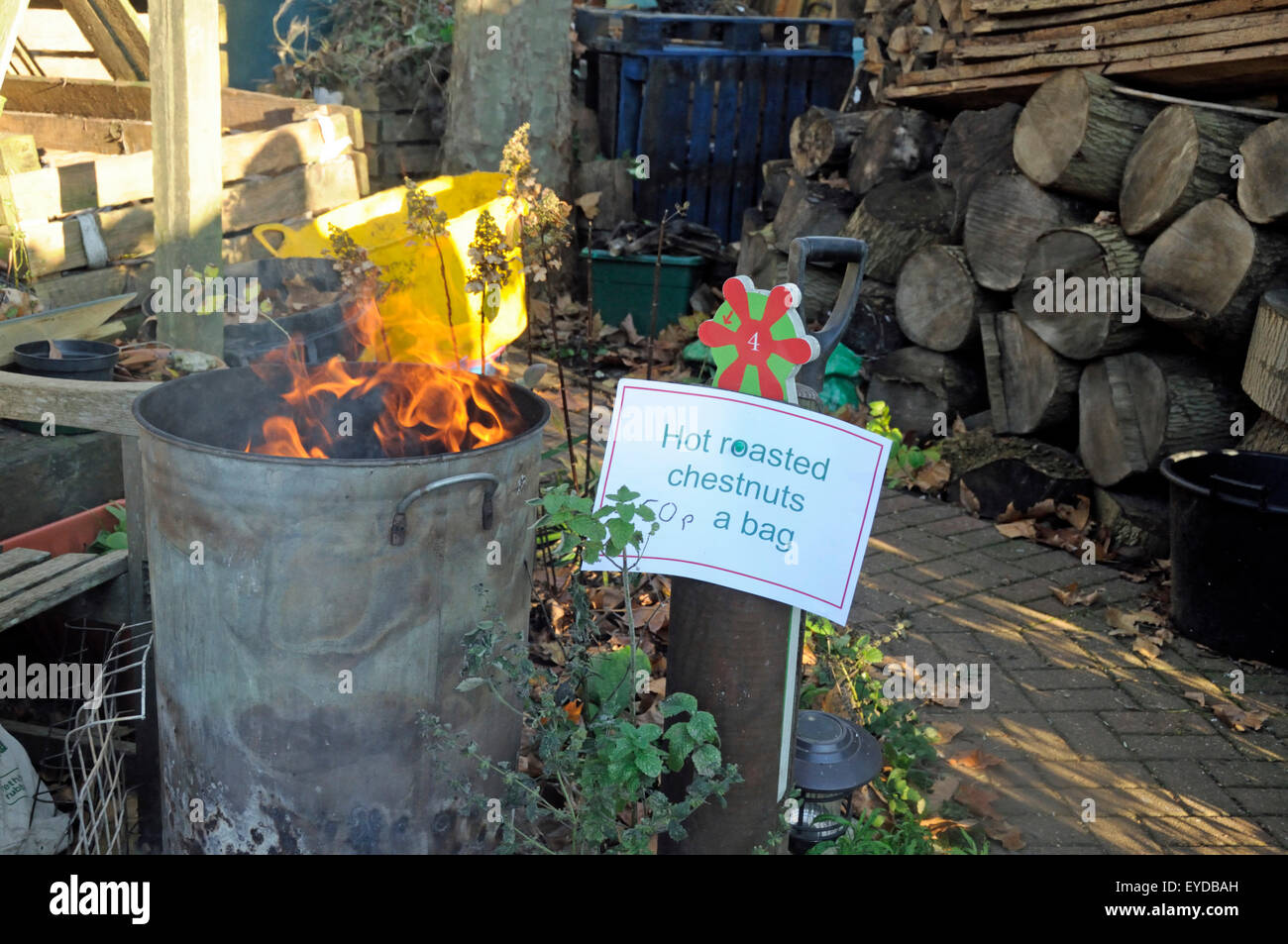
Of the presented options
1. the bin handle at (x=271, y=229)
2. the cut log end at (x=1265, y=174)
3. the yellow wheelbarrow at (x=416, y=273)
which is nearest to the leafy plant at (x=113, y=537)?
the yellow wheelbarrow at (x=416, y=273)

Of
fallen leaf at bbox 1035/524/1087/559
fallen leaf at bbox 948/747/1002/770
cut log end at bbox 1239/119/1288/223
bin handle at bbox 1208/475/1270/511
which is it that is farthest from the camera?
fallen leaf at bbox 1035/524/1087/559

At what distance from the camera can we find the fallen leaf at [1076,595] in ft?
15.3

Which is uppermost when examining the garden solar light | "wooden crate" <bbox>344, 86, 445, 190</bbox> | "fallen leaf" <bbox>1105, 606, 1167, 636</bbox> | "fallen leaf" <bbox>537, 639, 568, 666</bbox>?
"wooden crate" <bbox>344, 86, 445, 190</bbox>


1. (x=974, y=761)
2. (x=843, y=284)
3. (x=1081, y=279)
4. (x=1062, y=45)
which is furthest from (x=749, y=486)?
(x=1062, y=45)

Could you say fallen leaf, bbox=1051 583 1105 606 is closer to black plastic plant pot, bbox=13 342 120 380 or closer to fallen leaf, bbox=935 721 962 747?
fallen leaf, bbox=935 721 962 747

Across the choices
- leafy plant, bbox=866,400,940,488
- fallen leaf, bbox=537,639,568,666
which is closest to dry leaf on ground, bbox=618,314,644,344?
leafy plant, bbox=866,400,940,488

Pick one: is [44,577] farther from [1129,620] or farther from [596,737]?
[1129,620]

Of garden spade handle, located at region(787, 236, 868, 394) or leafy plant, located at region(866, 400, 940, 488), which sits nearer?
garden spade handle, located at region(787, 236, 868, 394)

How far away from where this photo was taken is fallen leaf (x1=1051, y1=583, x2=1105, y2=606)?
4648 millimetres

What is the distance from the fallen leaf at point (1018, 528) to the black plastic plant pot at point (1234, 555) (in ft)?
2.84

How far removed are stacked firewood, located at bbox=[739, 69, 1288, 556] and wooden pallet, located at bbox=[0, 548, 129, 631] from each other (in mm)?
3861

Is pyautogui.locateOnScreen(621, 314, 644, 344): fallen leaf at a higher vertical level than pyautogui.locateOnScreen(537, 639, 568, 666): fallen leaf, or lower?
higher

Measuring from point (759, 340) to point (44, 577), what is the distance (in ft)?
6.80

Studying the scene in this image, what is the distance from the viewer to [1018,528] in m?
5.29
